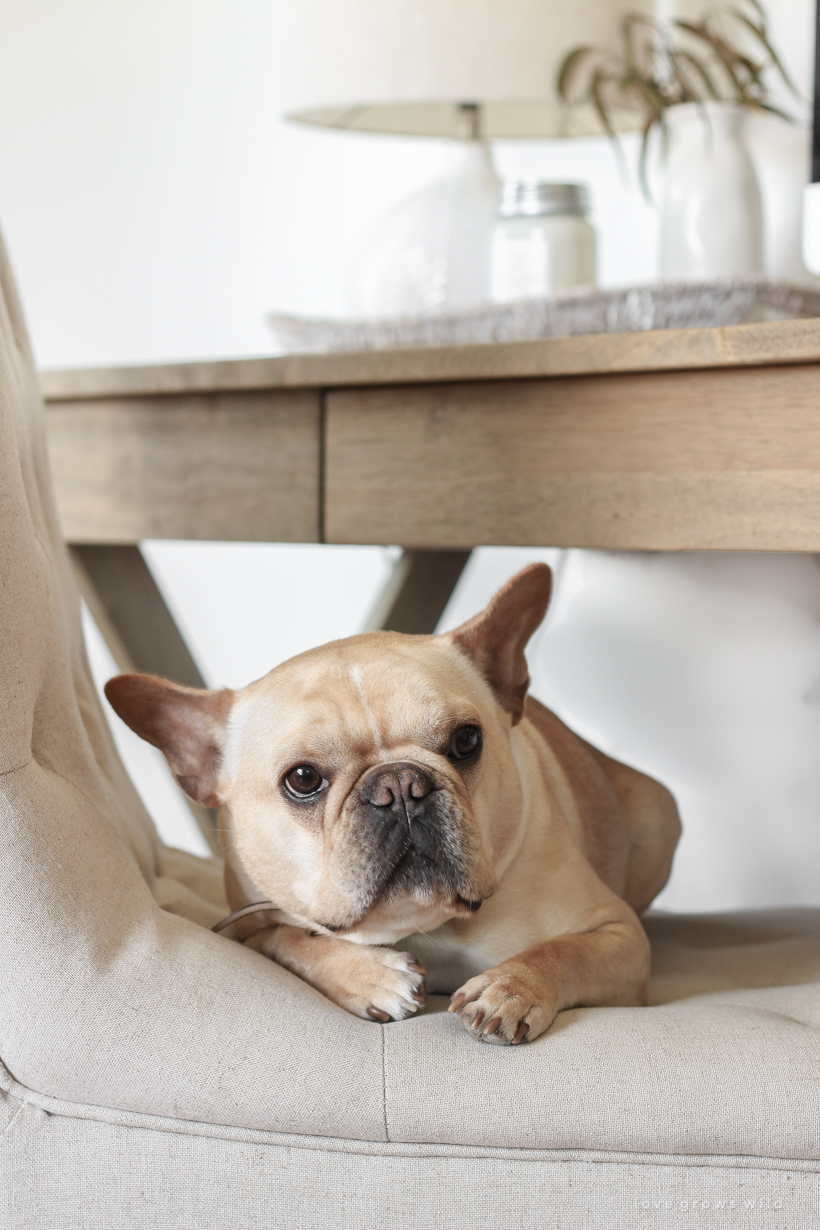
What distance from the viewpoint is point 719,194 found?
62.9 inches

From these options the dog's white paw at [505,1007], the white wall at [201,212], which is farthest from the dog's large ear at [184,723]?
the white wall at [201,212]

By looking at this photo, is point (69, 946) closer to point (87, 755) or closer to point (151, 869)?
point (87, 755)

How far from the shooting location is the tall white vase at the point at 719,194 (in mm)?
1596

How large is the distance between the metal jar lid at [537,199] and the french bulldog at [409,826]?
0.81m

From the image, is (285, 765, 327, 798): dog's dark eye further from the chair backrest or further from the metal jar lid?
the metal jar lid

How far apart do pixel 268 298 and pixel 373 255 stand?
0.84 metres

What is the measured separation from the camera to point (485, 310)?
135 cm

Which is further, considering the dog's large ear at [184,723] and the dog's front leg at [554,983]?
the dog's large ear at [184,723]

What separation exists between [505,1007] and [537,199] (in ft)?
3.97

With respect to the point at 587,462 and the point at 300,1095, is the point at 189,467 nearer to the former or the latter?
the point at 587,462

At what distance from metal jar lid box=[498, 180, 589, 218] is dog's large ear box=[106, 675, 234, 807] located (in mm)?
943

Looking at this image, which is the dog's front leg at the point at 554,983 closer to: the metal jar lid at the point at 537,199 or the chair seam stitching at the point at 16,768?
the chair seam stitching at the point at 16,768

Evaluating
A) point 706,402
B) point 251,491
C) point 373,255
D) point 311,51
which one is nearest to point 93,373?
point 251,491

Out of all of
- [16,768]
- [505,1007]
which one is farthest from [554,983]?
[16,768]
